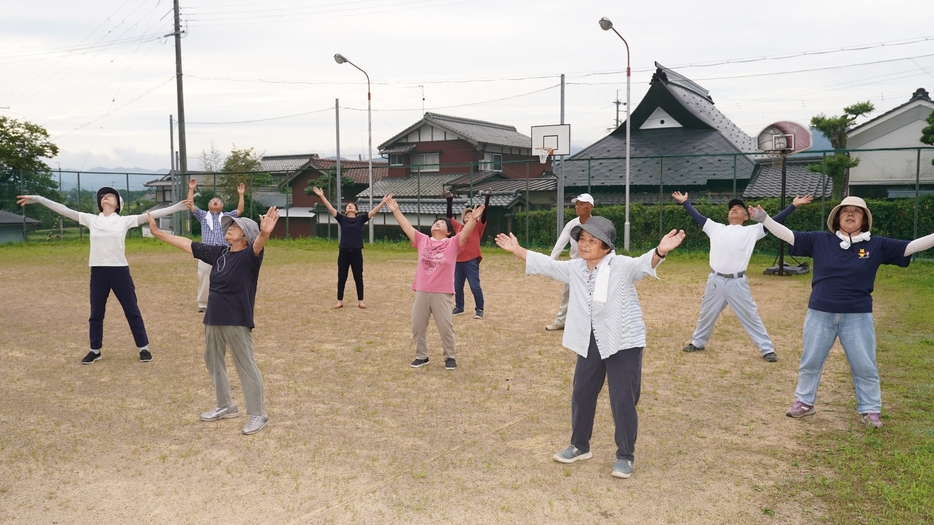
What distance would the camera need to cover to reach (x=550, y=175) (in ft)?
94.6

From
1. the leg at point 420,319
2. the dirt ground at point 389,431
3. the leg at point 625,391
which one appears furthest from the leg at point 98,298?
the leg at point 625,391

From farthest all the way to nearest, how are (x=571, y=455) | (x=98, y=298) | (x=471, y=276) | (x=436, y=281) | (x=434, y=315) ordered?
1. (x=471, y=276)
2. (x=98, y=298)
3. (x=434, y=315)
4. (x=436, y=281)
5. (x=571, y=455)

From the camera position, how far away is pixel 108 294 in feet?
25.7

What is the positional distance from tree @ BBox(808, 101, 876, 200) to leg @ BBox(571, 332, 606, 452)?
690 inches

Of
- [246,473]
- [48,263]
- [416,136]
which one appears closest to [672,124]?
[416,136]

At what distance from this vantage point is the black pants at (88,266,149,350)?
768cm

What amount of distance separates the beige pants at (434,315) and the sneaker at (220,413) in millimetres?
2166

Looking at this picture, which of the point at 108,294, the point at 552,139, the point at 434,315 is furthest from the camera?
the point at 552,139

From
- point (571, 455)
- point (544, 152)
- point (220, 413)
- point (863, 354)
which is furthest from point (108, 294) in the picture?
point (544, 152)

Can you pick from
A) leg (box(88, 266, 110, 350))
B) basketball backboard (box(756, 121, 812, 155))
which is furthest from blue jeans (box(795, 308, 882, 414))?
basketball backboard (box(756, 121, 812, 155))

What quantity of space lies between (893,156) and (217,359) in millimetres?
22836

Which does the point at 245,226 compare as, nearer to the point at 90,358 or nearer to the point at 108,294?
the point at 108,294

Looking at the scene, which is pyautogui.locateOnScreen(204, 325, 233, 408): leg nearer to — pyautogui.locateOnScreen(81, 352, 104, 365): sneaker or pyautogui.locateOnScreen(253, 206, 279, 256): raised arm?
pyautogui.locateOnScreen(253, 206, 279, 256): raised arm

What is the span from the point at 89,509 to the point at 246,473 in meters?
0.95
